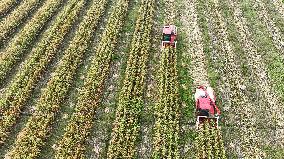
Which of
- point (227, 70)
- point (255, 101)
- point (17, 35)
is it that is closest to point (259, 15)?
point (227, 70)

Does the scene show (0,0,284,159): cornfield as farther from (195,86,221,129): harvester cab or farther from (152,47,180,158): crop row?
(195,86,221,129): harvester cab

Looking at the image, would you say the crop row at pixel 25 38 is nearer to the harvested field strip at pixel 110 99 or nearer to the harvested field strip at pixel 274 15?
the harvested field strip at pixel 110 99

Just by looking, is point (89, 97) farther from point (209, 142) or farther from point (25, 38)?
point (25, 38)

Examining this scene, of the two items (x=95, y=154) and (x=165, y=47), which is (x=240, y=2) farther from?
(x=95, y=154)

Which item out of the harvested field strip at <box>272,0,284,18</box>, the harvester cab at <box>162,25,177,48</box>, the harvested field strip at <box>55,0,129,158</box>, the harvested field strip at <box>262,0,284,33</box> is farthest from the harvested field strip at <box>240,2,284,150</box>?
the harvested field strip at <box>55,0,129,158</box>

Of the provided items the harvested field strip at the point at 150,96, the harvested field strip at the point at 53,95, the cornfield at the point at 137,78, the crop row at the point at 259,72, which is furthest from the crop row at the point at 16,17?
the crop row at the point at 259,72
